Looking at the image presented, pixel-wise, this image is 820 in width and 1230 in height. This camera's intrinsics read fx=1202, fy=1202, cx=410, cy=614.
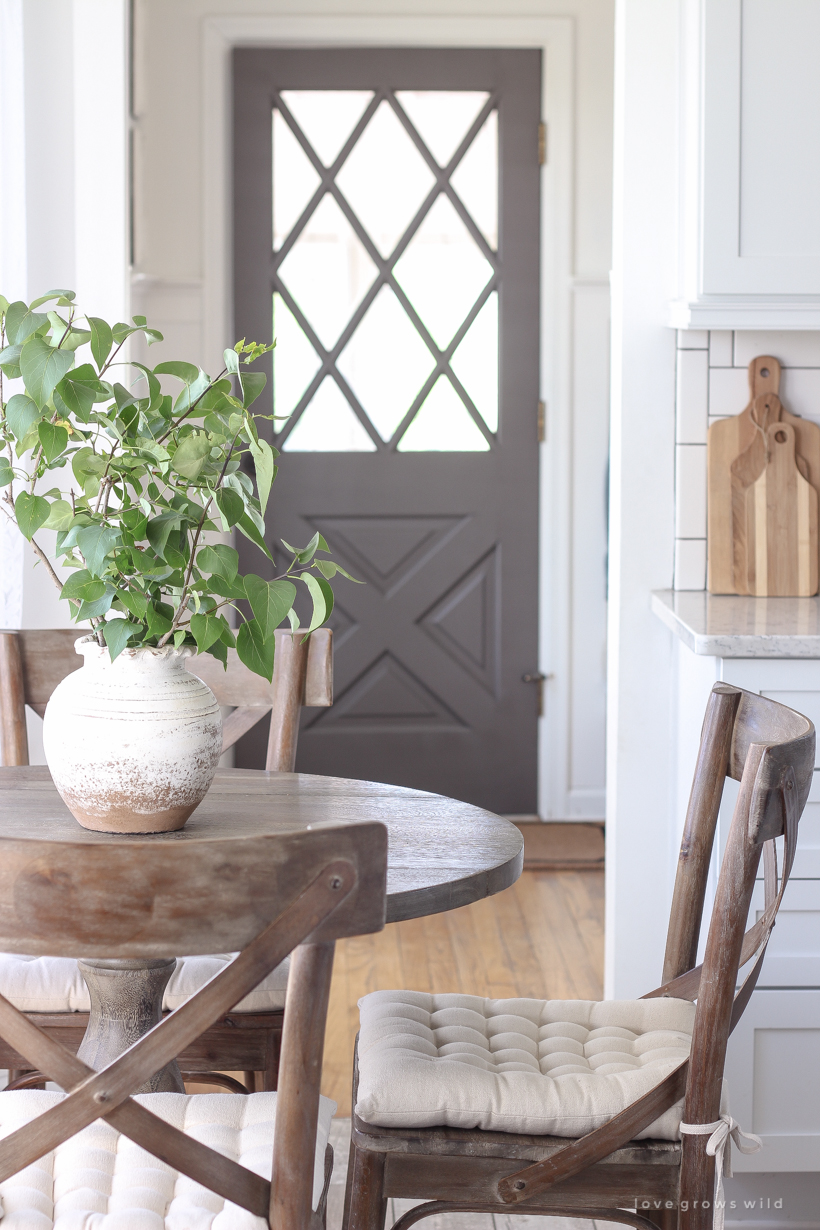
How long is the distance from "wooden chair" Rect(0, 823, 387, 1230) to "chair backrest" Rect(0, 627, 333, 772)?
843mm

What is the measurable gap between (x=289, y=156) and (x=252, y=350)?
9.03ft

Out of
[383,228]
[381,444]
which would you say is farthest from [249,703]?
[383,228]

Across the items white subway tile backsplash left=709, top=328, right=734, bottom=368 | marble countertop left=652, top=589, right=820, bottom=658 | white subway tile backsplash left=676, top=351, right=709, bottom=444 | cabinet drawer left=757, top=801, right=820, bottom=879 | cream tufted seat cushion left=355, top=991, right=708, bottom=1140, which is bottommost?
cream tufted seat cushion left=355, top=991, right=708, bottom=1140

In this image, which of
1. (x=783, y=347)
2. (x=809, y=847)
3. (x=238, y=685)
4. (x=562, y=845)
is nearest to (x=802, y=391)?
(x=783, y=347)

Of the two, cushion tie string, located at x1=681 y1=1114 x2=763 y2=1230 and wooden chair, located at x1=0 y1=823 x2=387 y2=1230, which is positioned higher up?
wooden chair, located at x1=0 y1=823 x2=387 y2=1230

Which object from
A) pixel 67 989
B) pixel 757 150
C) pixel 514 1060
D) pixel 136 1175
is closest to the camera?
pixel 136 1175

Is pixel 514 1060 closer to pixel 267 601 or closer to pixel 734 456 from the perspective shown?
pixel 267 601

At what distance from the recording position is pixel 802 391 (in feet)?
7.92

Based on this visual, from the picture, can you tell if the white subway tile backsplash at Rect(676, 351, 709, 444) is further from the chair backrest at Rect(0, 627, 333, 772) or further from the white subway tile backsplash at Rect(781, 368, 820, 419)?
the chair backrest at Rect(0, 627, 333, 772)

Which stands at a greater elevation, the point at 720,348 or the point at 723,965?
the point at 720,348

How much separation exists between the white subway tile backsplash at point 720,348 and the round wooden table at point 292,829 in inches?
48.0

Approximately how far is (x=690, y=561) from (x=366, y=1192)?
1.50m

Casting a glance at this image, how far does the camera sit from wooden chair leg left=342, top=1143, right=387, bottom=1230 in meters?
1.24

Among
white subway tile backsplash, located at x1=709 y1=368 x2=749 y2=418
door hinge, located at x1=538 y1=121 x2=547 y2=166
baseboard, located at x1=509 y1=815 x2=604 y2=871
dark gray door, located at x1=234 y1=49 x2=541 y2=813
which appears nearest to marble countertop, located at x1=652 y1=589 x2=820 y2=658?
white subway tile backsplash, located at x1=709 y1=368 x2=749 y2=418
